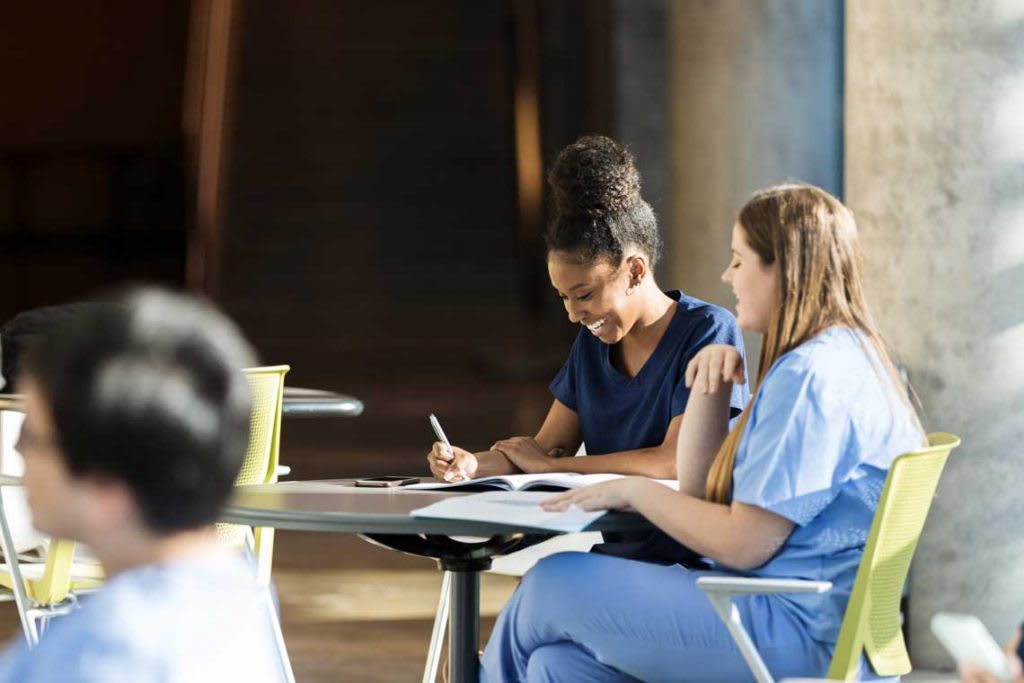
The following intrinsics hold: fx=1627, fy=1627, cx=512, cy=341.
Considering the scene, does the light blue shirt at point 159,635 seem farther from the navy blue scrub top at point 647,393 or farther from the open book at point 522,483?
the navy blue scrub top at point 647,393

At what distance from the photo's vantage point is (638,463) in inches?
128

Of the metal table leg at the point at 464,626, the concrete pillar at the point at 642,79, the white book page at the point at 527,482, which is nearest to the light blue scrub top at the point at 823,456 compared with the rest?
the white book page at the point at 527,482

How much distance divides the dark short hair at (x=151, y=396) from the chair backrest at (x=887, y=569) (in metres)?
1.43

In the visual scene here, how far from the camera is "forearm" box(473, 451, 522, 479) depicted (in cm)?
339

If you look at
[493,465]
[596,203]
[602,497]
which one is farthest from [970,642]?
[596,203]

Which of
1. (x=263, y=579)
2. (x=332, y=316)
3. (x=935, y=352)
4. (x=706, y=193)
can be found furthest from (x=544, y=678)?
(x=332, y=316)

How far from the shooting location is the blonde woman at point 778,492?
2574mm

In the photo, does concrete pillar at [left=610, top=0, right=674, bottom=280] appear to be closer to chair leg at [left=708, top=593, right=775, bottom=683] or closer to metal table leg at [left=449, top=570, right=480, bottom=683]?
metal table leg at [left=449, top=570, right=480, bottom=683]

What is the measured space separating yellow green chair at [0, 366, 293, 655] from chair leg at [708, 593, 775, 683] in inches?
45.3

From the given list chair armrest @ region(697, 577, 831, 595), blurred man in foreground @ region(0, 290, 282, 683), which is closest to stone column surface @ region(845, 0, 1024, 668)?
chair armrest @ region(697, 577, 831, 595)

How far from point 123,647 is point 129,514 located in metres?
0.11

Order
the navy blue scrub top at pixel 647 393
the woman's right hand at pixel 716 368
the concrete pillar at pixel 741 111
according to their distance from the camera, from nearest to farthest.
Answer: the woman's right hand at pixel 716 368, the navy blue scrub top at pixel 647 393, the concrete pillar at pixel 741 111

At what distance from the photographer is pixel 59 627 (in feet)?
4.15

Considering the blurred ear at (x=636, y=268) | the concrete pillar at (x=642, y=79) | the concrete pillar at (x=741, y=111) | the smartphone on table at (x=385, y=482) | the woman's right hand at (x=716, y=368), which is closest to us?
the woman's right hand at (x=716, y=368)
